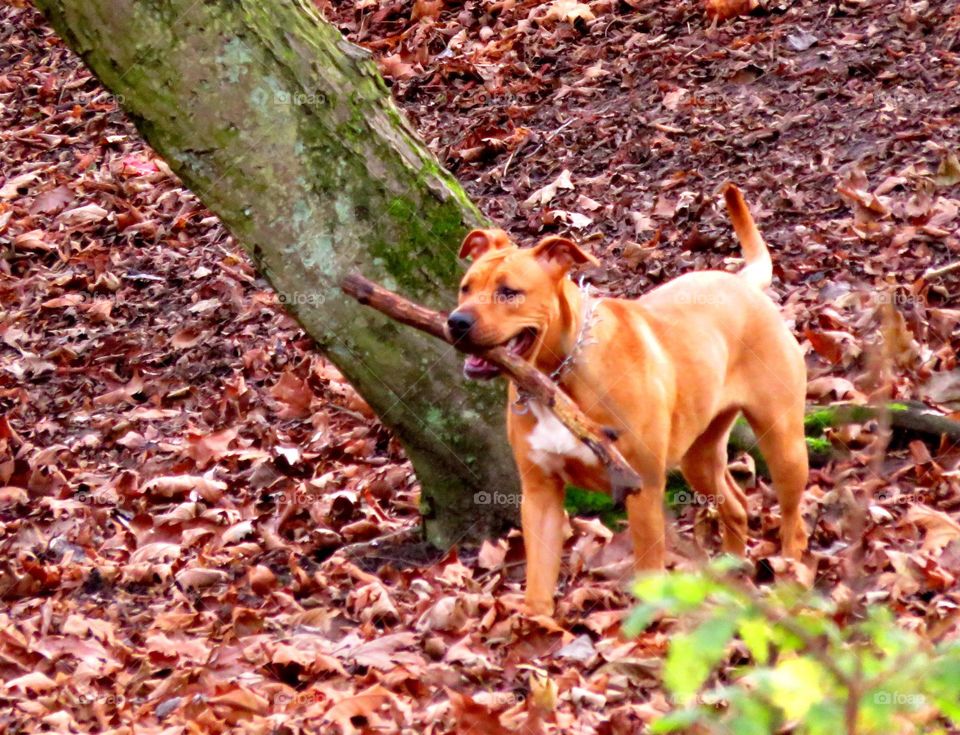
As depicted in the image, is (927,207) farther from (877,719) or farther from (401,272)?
(877,719)

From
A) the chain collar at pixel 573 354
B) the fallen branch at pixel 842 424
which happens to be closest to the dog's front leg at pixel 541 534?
the chain collar at pixel 573 354

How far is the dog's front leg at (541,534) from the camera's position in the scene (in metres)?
5.37

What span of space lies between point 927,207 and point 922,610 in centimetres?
386

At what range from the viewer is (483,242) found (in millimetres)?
5656

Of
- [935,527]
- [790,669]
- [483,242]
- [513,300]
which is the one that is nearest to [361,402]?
[483,242]

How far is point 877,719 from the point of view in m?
1.81

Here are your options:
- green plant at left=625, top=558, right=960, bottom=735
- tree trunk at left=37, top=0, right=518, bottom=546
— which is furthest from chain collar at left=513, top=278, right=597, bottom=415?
green plant at left=625, top=558, right=960, bottom=735

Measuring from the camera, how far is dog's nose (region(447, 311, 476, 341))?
5.00 meters

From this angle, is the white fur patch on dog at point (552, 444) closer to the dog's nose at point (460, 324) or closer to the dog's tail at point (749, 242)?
the dog's nose at point (460, 324)

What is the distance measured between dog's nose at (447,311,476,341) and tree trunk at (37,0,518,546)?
41.3 inches

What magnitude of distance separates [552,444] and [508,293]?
0.63 meters

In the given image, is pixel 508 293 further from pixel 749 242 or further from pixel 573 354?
pixel 749 242

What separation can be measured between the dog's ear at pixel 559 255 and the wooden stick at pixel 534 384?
1.42 feet

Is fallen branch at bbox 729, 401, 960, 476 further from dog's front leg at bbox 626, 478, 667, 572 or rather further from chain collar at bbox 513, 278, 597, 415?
chain collar at bbox 513, 278, 597, 415
